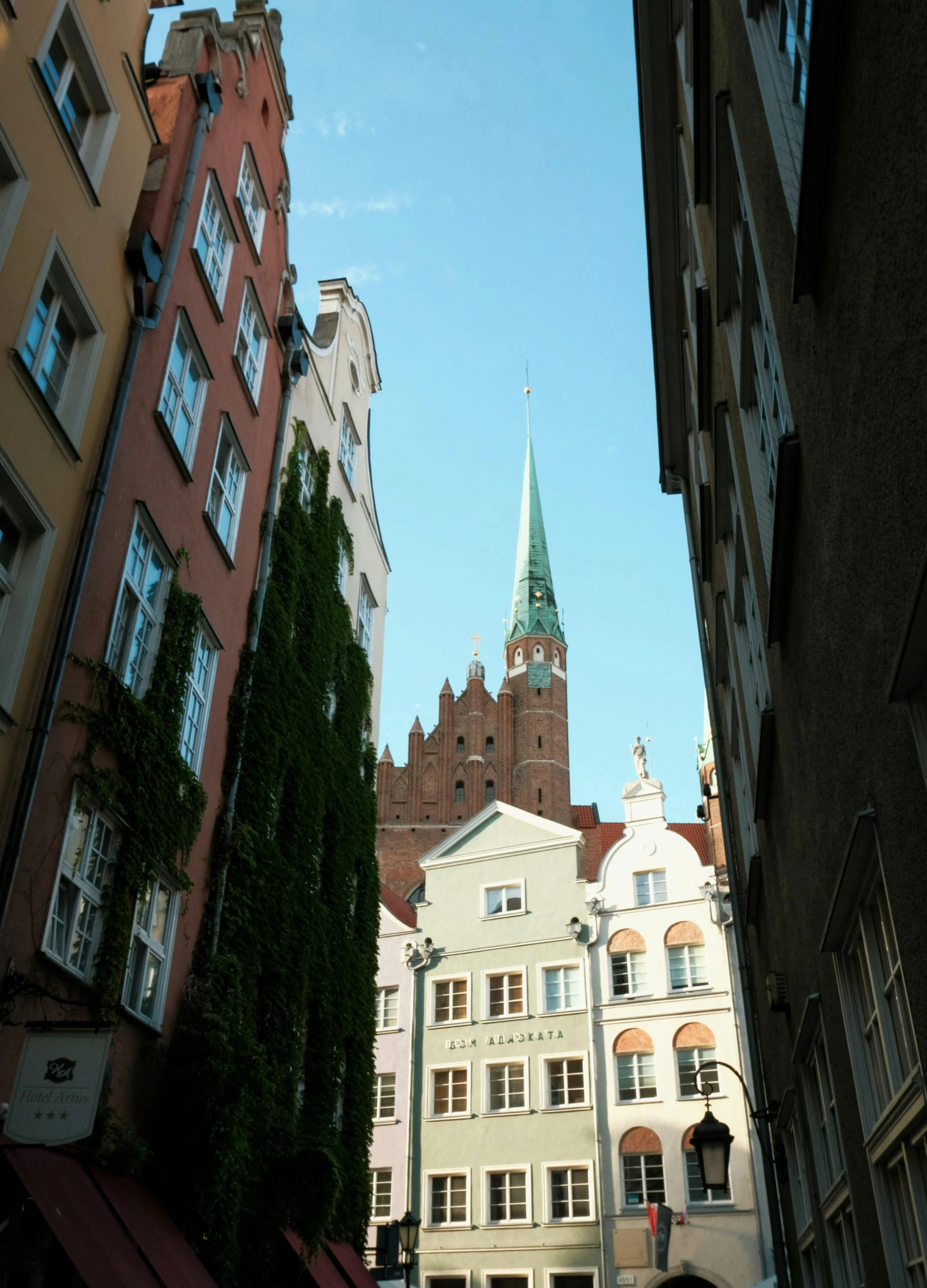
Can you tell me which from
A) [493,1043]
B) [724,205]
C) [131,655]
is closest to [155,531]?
[131,655]

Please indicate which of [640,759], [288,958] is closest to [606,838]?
[640,759]

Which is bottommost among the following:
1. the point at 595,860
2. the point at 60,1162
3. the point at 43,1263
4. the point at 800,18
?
the point at 43,1263

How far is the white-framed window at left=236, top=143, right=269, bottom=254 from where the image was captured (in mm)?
17906

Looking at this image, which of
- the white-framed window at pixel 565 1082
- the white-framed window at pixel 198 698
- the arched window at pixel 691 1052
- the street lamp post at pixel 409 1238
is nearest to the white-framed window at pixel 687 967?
the arched window at pixel 691 1052

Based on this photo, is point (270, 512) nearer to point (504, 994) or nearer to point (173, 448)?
point (173, 448)

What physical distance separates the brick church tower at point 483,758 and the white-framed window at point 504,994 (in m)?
34.5

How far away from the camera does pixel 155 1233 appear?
34.2 ft

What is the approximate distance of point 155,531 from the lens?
513 inches

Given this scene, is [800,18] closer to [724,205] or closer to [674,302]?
[724,205]

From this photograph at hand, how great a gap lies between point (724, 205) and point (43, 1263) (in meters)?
9.66

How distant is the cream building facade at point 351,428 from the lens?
21.1m

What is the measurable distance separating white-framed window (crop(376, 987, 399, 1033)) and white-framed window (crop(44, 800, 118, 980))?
73.5 feet

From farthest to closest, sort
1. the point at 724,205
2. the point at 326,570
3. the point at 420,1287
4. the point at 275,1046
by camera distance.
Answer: the point at 420,1287 → the point at 326,570 → the point at 275,1046 → the point at 724,205

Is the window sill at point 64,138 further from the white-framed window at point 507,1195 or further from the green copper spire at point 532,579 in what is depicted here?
the green copper spire at point 532,579
